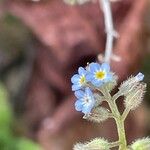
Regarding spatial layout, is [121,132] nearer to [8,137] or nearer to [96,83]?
[96,83]

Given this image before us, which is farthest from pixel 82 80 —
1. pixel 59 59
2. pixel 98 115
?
pixel 59 59

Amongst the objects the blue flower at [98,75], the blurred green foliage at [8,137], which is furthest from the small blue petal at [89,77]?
the blurred green foliage at [8,137]

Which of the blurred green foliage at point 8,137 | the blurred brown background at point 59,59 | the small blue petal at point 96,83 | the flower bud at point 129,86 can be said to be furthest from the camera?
the blurred brown background at point 59,59

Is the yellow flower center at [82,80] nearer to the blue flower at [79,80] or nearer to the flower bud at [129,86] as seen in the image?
the blue flower at [79,80]

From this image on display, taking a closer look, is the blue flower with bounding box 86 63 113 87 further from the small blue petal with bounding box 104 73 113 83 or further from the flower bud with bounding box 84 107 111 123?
the flower bud with bounding box 84 107 111 123

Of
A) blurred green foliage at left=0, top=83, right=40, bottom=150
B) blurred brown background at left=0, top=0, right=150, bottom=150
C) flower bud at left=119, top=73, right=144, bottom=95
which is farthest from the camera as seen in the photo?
blurred brown background at left=0, top=0, right=150, bottom=150

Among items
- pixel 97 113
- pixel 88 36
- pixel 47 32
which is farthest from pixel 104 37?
pixel 97 113

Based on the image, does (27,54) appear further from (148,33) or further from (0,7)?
(148,33)

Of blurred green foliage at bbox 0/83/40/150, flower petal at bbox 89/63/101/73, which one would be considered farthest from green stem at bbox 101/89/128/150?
blurred green foliage at bbox 0/83/40/150
